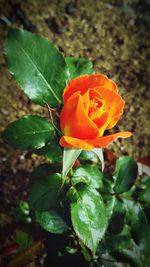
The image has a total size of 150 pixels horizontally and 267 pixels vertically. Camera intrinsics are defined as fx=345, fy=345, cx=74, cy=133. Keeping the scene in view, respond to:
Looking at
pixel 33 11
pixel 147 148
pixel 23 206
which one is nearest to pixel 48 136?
pixel 23 206

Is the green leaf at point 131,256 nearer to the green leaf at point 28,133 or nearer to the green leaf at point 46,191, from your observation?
the green leaf at point 46,191

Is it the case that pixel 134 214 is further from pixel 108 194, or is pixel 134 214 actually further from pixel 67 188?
pixel 67 188

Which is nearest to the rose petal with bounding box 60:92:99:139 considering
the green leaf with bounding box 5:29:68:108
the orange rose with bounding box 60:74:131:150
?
the orange rose with bounding box 60:74:131:150

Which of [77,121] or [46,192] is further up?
[77,121]

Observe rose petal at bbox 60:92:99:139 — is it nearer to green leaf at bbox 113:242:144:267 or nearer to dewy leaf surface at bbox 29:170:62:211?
dewy leaf surface at bbox 29:170:62:211

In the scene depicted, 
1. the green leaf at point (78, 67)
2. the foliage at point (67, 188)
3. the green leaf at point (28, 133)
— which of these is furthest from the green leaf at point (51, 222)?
the green leaf at point (78, 67)

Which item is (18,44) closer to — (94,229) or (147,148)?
(94,229)

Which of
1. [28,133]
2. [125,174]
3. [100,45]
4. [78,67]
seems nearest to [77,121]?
[28,133]
